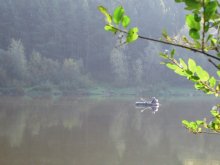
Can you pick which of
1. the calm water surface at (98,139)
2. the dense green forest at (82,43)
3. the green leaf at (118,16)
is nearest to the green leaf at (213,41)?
the green leaf at (118,16)

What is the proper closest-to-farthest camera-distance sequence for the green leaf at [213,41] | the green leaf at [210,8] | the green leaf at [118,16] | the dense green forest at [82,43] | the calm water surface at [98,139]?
the green leaf at [210,8] → the green leaf at [118,16] → the green leaf at [213,41] → the calm water surface at [98,139] → the dense green forest at [82,43]

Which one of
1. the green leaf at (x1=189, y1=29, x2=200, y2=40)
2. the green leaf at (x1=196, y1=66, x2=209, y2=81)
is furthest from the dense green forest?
the green leaf at (x1=189, y1=29, x2=200, y2=40)

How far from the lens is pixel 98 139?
20422 millimetres

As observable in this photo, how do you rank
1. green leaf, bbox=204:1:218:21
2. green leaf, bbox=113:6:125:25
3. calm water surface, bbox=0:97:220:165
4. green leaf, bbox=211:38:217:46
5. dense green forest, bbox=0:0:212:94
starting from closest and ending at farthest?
green leaf, bbox=204:1:218:21
green leaf, bbox=113:6:125:25
green leaf, bbox=211:38:217:46
calm water surface, bbox=0:97:220:165
dense green forest, bbox=0:0:212:94

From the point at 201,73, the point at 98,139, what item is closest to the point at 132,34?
the point at 201,73

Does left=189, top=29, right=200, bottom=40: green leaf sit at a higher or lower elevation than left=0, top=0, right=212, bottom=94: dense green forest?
lower

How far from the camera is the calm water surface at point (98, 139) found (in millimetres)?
16391

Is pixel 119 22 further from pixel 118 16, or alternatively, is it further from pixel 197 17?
pixel 197 17

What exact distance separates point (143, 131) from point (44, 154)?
311 inches

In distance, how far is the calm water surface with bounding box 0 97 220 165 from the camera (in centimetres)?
1639

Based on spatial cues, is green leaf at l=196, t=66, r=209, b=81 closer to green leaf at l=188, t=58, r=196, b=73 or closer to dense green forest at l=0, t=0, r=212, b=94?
green leaf at l=188, t=58, r=196, b=73

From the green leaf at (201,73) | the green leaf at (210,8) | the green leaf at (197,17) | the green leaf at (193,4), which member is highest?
the green leaf at (193,4)

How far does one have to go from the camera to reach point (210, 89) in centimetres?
166

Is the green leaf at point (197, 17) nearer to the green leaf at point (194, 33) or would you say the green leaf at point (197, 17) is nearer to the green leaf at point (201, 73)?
the green leaf at point (194, 33)
